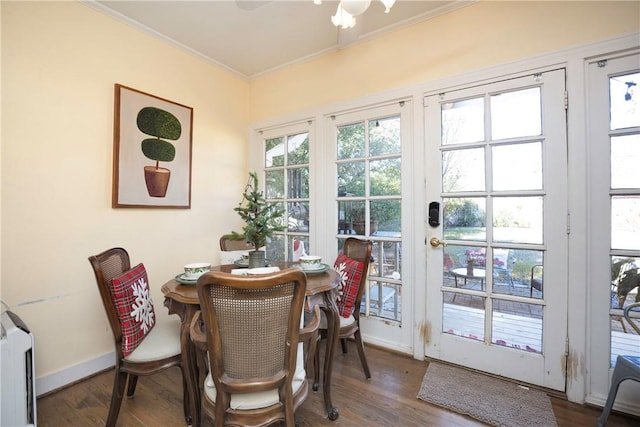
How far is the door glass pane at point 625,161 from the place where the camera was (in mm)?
1589

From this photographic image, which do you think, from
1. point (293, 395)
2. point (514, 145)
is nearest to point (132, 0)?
point (293, 395)

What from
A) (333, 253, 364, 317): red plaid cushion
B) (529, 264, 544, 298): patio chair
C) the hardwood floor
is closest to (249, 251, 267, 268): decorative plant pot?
(333, 253, 364, 317): red plaid cushion

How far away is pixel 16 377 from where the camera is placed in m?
1.35

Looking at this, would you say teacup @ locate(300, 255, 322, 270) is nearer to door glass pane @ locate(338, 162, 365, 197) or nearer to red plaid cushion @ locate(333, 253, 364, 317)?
red plaid cushion @ locate(333, 253, 364, 317)

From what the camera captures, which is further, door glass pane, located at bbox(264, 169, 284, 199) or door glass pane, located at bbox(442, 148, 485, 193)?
door glass pane, located at bbox(264, 169, 284, 199)

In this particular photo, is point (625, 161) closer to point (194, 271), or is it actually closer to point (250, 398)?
point (250, 398)

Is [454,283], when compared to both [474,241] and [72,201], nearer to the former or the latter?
[474,241]

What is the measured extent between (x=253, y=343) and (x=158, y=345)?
84 centimetres

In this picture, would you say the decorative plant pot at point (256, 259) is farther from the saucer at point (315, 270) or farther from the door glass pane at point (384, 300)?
the door glass pane at point (384, 300)

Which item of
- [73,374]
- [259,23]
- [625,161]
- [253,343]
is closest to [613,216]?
[625,161]

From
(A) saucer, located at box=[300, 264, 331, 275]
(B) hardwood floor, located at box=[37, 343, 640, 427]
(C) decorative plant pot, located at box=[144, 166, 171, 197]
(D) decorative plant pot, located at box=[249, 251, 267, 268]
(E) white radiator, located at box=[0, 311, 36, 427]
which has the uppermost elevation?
(C) decorative plant pot, located at box=[144, 166, 171, 197]

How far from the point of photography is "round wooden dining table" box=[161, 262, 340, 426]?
1.35m

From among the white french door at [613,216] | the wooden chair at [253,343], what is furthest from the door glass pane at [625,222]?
the wooden chair at [253,343]

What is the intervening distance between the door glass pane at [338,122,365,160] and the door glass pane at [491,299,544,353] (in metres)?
1.66
